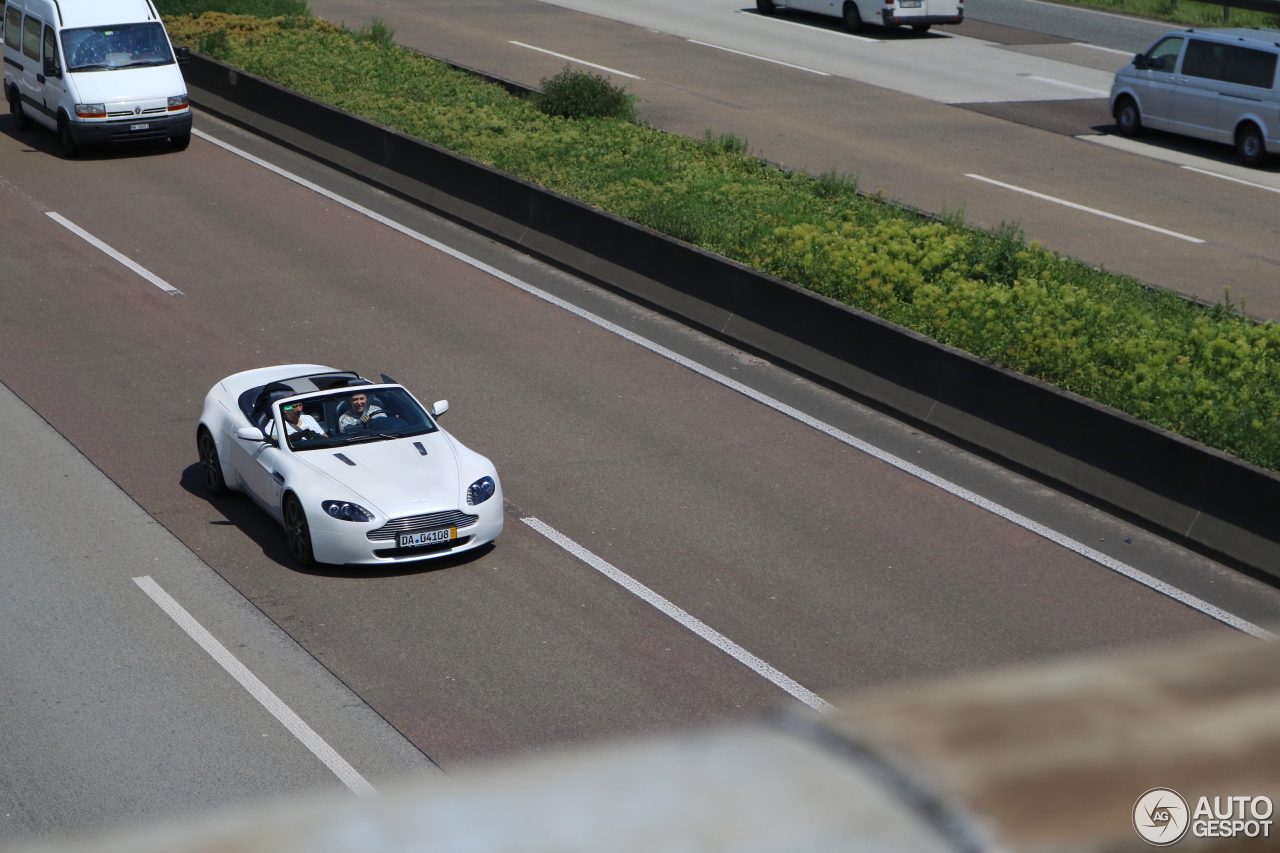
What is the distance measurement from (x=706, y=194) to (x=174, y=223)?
8428mm

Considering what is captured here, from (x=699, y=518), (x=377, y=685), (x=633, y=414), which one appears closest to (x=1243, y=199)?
(x=633, y=414)

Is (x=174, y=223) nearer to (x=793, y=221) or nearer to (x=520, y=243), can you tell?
(x=520, y=243)

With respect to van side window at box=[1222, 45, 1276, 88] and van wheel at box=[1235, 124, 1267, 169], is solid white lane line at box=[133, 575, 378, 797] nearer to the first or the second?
van side window at box=[1222, 45, 1276, 88]

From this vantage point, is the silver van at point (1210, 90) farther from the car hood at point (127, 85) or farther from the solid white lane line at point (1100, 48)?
the car hood at point (127, 85)

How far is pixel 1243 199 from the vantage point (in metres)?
24.0

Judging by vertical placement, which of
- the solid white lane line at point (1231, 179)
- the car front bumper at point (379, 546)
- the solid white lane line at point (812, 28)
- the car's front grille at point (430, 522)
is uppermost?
the solid white lane line at point (812, 28)

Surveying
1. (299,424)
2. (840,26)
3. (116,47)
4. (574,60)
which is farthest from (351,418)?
(840,26)

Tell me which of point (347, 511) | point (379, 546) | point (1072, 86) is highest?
point (1072, 86)

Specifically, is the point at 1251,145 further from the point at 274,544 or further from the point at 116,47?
the point at 116,47

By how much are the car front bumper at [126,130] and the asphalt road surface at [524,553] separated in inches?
270

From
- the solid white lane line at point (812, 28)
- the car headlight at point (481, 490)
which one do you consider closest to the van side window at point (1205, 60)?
the solid white lane line at point (812, 28)

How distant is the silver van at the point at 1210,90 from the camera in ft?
84.0

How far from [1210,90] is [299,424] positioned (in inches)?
833

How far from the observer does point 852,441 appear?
14172mm
